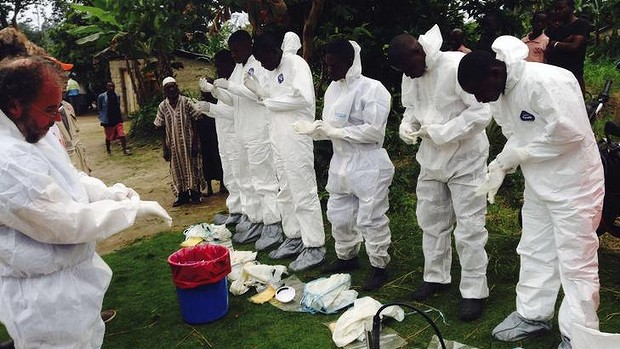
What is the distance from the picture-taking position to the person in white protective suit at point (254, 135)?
447 centimetres

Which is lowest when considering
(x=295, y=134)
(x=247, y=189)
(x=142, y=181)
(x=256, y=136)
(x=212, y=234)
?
(x=142, y=181)

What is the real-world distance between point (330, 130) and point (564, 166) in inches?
60.7

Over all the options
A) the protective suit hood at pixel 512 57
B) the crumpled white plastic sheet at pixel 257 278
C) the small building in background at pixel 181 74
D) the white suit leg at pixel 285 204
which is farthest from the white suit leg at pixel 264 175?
the small building in background at pixel 181 74

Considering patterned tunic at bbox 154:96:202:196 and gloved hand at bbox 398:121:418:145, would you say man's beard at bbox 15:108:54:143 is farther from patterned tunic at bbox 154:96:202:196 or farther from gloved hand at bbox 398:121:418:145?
patterned tunic at bbox 154:96:202:196

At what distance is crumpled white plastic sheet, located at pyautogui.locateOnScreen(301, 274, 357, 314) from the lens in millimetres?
3344

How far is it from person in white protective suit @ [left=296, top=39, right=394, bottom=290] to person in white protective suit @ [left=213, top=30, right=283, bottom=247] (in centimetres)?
93

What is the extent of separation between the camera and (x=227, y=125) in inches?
202

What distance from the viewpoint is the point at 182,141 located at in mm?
6195

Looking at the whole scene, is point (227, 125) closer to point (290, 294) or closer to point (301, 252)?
point (301, 252)

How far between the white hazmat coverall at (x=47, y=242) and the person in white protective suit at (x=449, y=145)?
1.76 metres

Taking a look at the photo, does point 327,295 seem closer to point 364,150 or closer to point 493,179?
point 364,150

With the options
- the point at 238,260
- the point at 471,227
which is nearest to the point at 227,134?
the point at 238,260

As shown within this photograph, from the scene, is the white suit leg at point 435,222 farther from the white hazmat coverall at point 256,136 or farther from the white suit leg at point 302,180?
the white hazmat coverall at point 256,136

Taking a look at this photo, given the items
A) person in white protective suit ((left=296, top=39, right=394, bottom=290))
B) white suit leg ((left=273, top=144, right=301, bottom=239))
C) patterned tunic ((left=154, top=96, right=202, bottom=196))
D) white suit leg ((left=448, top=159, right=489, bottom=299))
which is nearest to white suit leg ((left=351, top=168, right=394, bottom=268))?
person in white protective suit ((left=296, top=39, right=394, bottom=290))
